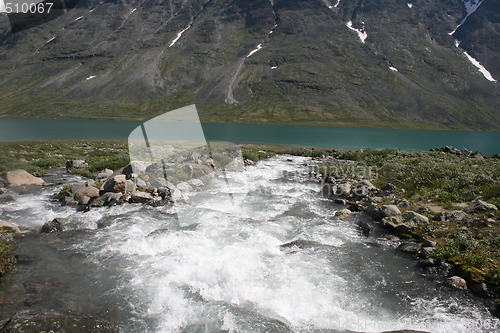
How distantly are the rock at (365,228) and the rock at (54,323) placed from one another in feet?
42.0

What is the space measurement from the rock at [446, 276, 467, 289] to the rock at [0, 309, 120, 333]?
38.3 feet

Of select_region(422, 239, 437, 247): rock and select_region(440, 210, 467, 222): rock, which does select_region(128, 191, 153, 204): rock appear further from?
select_region(440, 210, 467, 222): rock

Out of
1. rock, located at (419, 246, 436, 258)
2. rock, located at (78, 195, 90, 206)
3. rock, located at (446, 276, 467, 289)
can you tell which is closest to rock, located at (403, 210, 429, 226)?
rock, located at (419, 246, 436, 258)

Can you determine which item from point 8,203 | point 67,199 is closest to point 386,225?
point 67,199

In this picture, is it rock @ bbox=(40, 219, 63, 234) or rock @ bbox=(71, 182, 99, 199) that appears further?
rock @ bbox=(71, 182, 99, 199)

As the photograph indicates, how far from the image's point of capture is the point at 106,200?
747 inches

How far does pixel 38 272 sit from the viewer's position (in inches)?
437

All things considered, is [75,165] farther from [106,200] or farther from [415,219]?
[415,219]

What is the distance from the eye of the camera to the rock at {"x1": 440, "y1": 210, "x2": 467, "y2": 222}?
1704 cm

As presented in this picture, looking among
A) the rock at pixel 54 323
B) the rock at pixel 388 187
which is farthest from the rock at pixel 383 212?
the rock at pixel 54 323

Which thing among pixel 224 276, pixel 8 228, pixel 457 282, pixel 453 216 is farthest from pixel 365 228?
pixel 8 228

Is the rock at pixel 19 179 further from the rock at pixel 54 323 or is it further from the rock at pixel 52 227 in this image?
the rock at pixel 54 323

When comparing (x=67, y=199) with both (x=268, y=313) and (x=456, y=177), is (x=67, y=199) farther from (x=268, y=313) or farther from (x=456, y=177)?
(x=456, y=177)

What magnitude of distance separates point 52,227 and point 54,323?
28.3 ft
